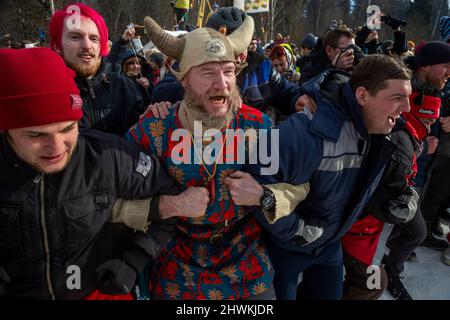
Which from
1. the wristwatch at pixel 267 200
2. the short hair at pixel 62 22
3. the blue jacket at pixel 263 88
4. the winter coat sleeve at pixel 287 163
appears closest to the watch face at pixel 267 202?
the wristwatch at pixel 267 200

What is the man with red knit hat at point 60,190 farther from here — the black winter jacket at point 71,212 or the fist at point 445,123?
the fist at point 445,123

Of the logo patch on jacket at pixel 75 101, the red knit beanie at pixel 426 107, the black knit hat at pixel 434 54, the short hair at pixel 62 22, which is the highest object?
the short hair at pixel 62 22

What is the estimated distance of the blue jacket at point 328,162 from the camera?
1917 mm

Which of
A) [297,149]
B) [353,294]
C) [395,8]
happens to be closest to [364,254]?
[353,294]

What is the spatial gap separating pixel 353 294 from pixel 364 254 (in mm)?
336

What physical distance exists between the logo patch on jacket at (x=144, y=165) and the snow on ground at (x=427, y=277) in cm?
264

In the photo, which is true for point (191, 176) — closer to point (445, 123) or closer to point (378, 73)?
point (378, 73)

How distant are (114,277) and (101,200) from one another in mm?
373

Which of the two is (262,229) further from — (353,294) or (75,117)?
(75,117)

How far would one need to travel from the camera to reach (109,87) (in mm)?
2480

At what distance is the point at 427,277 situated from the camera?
11.5 ft

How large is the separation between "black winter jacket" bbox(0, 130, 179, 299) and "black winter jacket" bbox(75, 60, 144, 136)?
0.69 metres

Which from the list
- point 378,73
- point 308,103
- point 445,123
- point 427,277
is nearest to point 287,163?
point 308,103

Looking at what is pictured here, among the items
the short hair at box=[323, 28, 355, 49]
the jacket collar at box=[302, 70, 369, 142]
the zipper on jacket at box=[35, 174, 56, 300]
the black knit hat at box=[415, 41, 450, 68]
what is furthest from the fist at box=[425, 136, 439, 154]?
the zipper on jacket at box=[35, 174, 56, 300]
